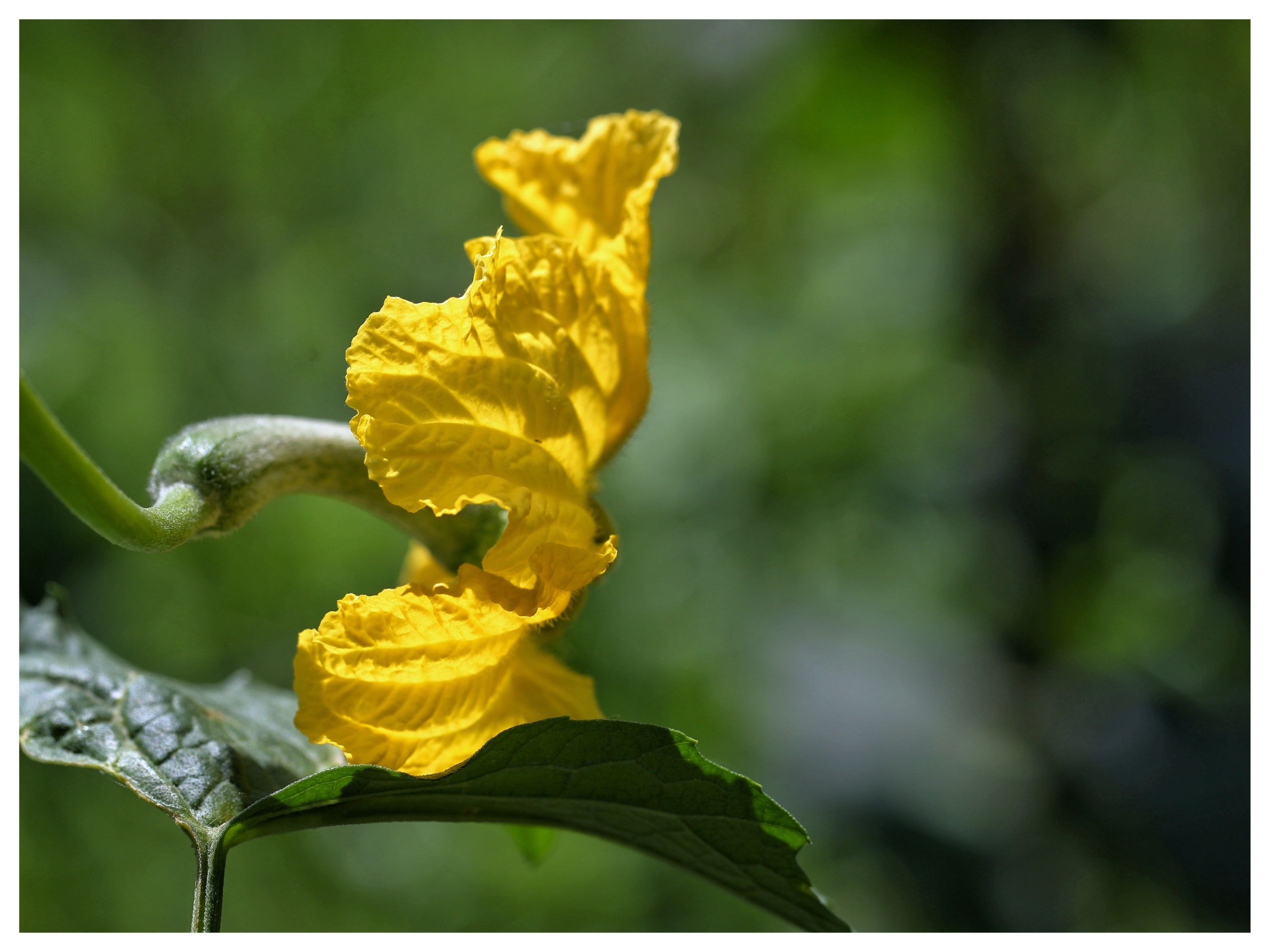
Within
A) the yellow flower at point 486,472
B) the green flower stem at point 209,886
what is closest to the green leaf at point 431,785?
the green flower stem at point 209,886

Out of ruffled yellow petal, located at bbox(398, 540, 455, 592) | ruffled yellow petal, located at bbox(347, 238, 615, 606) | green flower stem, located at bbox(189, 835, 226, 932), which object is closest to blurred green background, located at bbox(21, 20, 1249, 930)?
ruffled yellow petal, located at bbox(398, 540, 455, 592)

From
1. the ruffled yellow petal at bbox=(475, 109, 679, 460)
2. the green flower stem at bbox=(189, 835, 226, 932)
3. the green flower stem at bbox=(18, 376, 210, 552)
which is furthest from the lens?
the ruffled yellow petal at bbox=(475, 109, 679, 460)

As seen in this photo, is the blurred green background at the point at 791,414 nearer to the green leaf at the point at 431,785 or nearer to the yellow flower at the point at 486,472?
the yellow flower at the point at 486,472

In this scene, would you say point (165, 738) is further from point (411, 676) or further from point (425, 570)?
point (425, 570)

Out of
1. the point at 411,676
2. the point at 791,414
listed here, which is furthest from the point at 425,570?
the point at 791,414

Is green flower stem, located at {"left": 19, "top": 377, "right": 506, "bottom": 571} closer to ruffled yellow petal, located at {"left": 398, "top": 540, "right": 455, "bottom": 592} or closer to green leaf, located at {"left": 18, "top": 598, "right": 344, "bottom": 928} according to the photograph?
ruffled yellow petal, located at {"left": 398, "top": 540, "right": 455, "bottom": 592}

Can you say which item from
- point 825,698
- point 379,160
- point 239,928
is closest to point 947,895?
point 825,698

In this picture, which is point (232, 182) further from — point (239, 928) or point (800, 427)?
point (239, 928)
